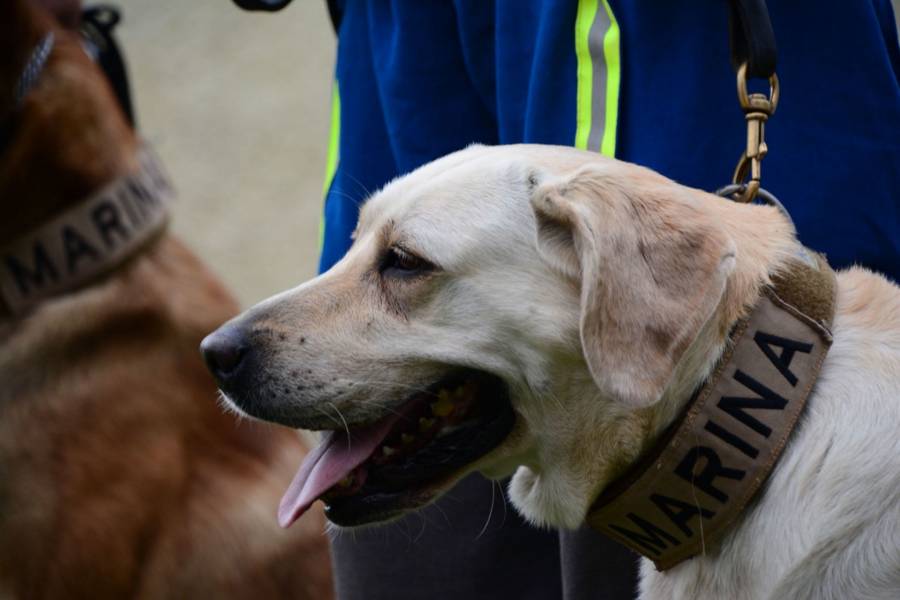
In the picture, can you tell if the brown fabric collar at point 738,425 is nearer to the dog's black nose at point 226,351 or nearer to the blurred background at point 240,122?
the dog's black nose at point 226,351

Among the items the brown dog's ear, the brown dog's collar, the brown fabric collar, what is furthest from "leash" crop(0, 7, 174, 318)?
the brown fabric collar

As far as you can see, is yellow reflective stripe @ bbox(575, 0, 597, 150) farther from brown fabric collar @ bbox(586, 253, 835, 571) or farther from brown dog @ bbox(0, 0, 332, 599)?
brown dog @ bbox(0, 0, 332, 599)

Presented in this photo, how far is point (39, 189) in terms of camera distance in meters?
3.17

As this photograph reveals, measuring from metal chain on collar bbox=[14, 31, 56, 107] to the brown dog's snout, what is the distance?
140 cm

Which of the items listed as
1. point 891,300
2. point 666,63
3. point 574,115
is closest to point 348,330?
point 574,115

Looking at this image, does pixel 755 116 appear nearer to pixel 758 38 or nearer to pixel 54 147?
pixel 758 38

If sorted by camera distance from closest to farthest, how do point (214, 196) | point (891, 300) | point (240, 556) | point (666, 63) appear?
point (891, 300) < point (666, 63) < point (240, 556) < point (214, 196)

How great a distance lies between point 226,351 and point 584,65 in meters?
0.89

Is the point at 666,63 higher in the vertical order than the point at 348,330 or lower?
higher

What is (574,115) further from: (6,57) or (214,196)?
(214,196)

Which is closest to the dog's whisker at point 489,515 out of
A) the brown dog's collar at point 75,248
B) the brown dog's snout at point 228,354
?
the brown dog's snout at point 228,354

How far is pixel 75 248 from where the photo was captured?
10.5ft

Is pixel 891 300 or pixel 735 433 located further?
pixel 891 300

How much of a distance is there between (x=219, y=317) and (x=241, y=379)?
1277 mm
